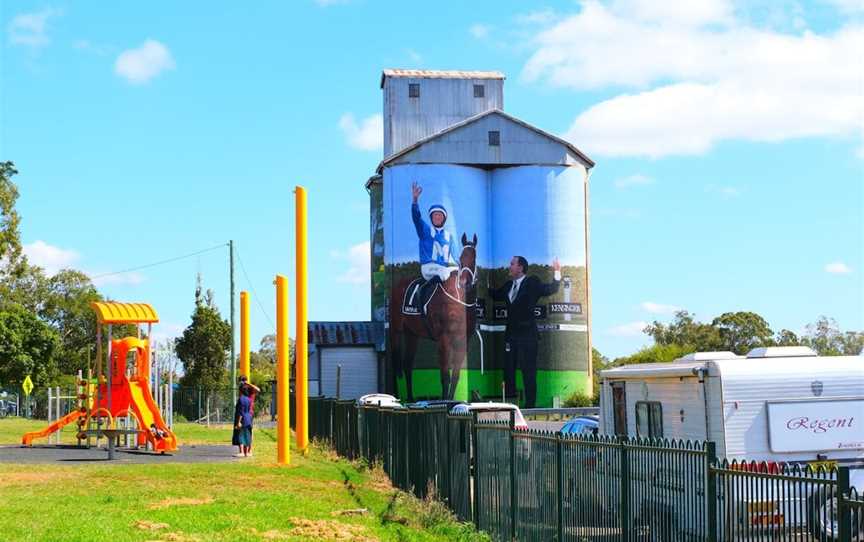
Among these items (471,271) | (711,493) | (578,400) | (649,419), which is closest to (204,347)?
(471,271)

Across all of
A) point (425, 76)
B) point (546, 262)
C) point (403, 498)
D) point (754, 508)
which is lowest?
point (403, 498)

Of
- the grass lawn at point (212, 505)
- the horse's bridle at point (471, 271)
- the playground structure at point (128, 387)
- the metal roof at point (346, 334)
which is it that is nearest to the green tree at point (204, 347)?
the metal roof at point (346, 334)

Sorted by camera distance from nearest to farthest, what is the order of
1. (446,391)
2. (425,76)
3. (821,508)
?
(821,508), (446,391), (425,76)

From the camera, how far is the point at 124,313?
29.4 metres

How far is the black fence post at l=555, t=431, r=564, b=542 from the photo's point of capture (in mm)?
11906

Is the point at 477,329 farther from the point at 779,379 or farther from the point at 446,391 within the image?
the point at 779,379

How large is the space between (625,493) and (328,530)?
522cm

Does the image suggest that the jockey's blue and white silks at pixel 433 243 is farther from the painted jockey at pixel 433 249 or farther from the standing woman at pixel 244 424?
the standing woman at pixel 244 424

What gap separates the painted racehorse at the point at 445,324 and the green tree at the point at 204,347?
32.5ft

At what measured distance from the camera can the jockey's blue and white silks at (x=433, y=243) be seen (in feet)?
213

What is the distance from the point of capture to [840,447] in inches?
587

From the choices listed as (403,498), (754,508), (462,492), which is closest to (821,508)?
(754,508)

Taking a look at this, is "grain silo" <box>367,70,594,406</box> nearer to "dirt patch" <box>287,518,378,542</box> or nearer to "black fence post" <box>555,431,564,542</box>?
"dirt patch" <box>287,518,378,542</box>

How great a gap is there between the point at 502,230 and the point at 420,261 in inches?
220
